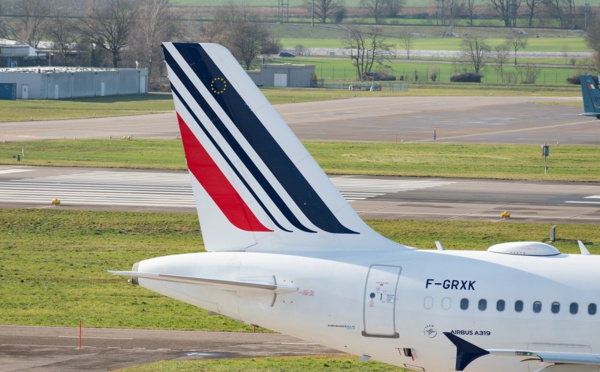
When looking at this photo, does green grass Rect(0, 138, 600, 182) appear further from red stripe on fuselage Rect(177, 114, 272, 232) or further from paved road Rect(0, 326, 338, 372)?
red stripe on fuselage Rect(177, 114, 272, 232)

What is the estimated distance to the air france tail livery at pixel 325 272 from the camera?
71.6 ft

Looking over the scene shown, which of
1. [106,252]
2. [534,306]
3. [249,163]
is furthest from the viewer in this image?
[106,252]

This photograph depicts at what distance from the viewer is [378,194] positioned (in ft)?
219

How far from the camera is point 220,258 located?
23828 mm

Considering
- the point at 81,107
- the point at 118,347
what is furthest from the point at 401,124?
the point at 118,347

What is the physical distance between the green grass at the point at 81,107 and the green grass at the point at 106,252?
7217 centimetres

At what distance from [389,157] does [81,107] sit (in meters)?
66.4

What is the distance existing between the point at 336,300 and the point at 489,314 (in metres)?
3.29

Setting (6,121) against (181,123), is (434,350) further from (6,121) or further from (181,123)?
(6,121)

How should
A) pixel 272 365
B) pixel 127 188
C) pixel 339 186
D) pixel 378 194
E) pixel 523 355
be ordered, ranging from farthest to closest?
pixel 339 186 < pixel 127 188 < pixel 378 194 < pixel 272 365 < pixel 523 355

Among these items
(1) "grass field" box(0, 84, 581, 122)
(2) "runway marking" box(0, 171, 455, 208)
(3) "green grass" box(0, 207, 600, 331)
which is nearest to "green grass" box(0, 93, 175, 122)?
(1) "grass field" box(0, 84, 581, 122)

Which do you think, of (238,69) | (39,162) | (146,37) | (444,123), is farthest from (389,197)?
(146,37)

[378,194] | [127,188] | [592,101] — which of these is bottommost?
[127,188]

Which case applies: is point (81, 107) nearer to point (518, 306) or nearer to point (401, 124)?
point (401, 124)
